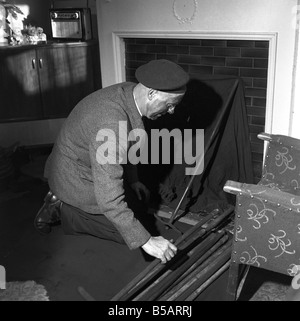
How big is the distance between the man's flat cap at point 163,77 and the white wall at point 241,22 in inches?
Result: 36.4

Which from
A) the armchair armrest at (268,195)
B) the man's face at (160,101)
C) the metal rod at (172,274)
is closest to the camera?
the armchair armrest at (268,195)

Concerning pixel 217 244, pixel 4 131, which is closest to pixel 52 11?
pixel 4 131

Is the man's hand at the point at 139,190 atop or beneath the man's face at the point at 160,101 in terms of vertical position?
beneath

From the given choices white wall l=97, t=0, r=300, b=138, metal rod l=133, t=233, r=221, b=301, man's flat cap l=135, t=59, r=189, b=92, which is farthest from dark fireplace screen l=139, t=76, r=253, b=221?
man's flat cap l=135, t=59, r=189, b=92

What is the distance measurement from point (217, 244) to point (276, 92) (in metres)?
1.01

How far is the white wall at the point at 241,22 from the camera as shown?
2.42m

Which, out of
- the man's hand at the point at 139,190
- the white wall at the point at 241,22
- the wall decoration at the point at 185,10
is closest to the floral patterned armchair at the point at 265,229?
the man's hand at the point at 139,190

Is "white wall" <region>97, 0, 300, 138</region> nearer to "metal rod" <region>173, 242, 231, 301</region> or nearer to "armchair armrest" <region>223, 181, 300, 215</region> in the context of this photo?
"metal rod" <region>173, 242, 231, 301</region>

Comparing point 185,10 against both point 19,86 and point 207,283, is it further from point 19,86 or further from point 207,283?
point 207,283

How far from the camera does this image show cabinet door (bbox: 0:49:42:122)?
3.47 meters

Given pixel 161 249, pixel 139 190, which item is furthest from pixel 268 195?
pixel 139 190

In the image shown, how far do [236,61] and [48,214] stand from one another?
1581mm

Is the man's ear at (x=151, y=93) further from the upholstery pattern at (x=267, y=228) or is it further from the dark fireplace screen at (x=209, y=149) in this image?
the dark fireplace screen at (x=209, y=149)

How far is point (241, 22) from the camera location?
8.38 feet
